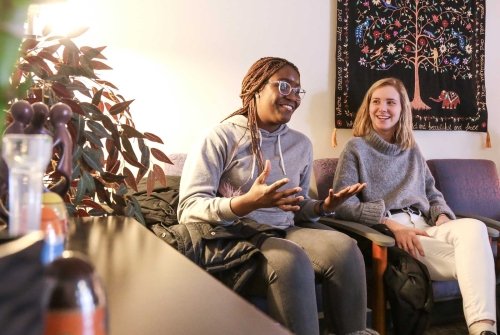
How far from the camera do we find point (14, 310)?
33 cm

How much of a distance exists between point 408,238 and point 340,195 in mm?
572

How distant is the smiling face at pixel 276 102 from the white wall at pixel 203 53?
667 millimetres

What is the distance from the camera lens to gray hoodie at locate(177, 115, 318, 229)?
59.7 inches

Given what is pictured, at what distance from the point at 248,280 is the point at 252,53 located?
140 cm

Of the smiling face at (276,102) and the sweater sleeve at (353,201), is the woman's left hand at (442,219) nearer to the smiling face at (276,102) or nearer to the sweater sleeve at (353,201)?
the sweater sleeve at (353,201)

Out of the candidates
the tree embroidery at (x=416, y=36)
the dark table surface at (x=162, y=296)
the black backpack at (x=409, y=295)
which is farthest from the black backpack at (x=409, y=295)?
the tree embroidery at (x=416, y=36)

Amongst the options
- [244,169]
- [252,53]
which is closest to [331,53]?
[252,53]

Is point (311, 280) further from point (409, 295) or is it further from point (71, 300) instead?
point (71, 300)

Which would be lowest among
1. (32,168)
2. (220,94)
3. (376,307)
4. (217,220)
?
(376,307)

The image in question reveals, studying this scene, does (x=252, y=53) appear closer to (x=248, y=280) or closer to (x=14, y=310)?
(x=248, y=280)

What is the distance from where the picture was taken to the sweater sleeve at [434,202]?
7.15 ft

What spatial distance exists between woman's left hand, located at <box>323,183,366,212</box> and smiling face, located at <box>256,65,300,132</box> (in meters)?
0.36

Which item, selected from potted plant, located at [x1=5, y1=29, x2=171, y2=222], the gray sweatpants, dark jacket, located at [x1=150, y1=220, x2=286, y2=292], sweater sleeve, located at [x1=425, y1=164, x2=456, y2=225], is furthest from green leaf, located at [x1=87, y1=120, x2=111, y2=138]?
sweater sleeve, located at [x1=425, y1=164, x2=456, y2=225]

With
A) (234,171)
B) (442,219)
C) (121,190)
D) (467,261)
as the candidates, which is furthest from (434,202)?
(121,190)
